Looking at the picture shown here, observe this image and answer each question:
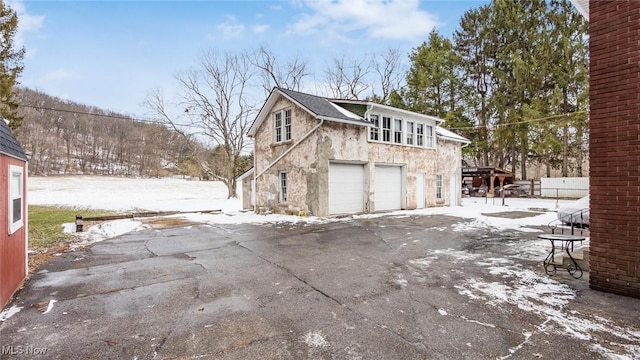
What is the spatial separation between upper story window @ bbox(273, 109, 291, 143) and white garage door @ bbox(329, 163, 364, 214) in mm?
2913

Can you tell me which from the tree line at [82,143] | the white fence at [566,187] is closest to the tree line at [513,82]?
the white fence at [566,187]

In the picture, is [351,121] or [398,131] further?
[398,131]

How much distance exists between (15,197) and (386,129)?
14.3m

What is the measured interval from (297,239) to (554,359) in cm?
690

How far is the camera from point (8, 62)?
16125mm

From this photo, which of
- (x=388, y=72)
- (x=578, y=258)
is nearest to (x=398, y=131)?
(x=578, y=258)

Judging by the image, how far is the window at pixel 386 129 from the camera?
53.2 ft

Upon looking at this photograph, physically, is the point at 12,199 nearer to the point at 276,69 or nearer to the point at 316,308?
the point at 316,308

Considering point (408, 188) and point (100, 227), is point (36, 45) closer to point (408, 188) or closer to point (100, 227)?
point (100, 227)

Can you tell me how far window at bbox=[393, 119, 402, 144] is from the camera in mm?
16683

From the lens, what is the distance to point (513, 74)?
2841 cm

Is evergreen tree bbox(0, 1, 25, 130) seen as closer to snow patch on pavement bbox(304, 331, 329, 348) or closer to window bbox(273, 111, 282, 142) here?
window bbox(273, 111, 282, 142)

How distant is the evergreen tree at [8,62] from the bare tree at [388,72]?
28584 millimetres

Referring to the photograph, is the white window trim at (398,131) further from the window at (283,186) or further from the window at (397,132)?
the window at (283,186)
